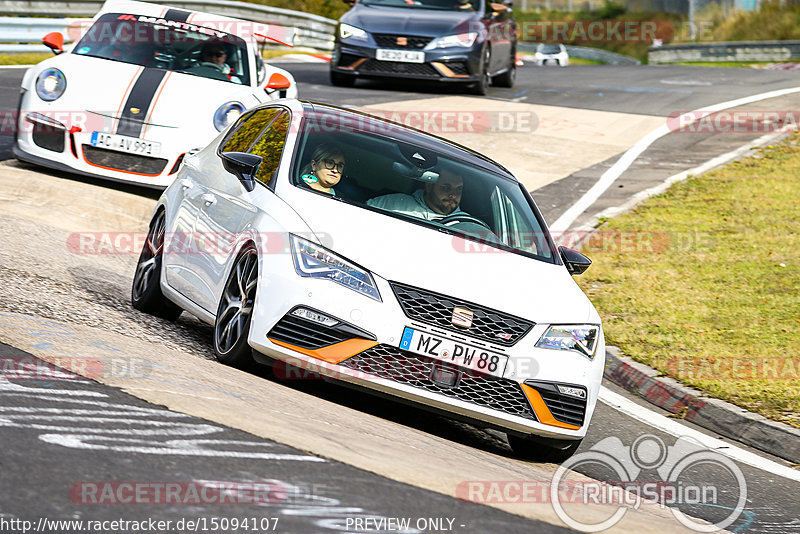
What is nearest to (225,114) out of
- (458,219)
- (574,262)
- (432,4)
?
(458,219)

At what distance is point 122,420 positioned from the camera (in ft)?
15.5

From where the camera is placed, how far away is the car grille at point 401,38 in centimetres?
1973

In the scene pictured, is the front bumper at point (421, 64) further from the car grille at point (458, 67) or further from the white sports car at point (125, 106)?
the white sports car at point (125, 106)

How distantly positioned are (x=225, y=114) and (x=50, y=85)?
65.8 inches

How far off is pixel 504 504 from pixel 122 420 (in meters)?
1.56

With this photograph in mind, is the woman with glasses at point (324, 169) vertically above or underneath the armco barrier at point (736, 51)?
above

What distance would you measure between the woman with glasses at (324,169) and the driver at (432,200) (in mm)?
263

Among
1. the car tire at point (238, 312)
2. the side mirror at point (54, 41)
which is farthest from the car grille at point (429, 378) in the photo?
the side mirror at point (54, 41)

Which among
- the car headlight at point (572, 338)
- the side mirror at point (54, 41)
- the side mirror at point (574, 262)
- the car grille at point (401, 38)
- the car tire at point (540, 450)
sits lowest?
the car tire at point (540, 450)

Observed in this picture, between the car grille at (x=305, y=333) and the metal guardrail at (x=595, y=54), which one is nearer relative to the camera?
the car grille at (x=305, y=333)

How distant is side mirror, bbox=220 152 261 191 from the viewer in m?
6.71

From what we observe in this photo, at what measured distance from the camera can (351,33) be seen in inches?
788

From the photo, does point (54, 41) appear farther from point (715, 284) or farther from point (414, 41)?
point (414, 41)

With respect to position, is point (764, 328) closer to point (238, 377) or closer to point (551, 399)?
point (551, 399)
